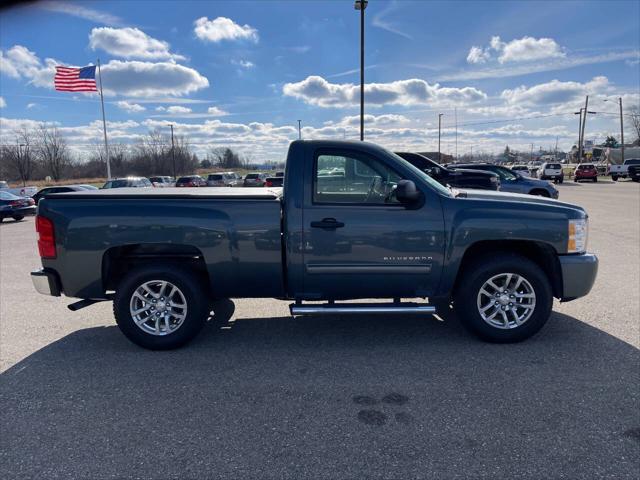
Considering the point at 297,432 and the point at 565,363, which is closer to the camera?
the point at 297,432

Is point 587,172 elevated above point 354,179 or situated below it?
above

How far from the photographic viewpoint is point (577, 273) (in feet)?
13.7

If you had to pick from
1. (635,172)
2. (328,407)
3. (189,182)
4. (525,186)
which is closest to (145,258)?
(328,407)

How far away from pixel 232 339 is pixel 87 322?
1932mm

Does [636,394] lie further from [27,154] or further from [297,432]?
[27,154]

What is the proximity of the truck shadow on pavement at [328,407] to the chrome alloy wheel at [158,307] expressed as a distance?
0.88 ft

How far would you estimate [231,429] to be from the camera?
2904 millimetres

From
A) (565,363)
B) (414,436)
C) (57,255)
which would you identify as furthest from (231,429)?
(565,363)

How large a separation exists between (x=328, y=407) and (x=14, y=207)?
19.5 metres

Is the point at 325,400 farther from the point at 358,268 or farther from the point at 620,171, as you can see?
the point at 620,171

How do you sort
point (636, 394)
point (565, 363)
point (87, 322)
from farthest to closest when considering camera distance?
point (87, 322) < point (565, 363) < point (636, 394)

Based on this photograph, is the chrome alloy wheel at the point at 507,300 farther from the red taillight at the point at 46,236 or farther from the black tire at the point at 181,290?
the red taillight at the point at 46,236

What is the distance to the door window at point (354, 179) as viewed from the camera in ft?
13.7

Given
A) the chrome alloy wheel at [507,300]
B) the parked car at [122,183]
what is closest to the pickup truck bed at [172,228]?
the chrome alloy wheel at [507,300]
